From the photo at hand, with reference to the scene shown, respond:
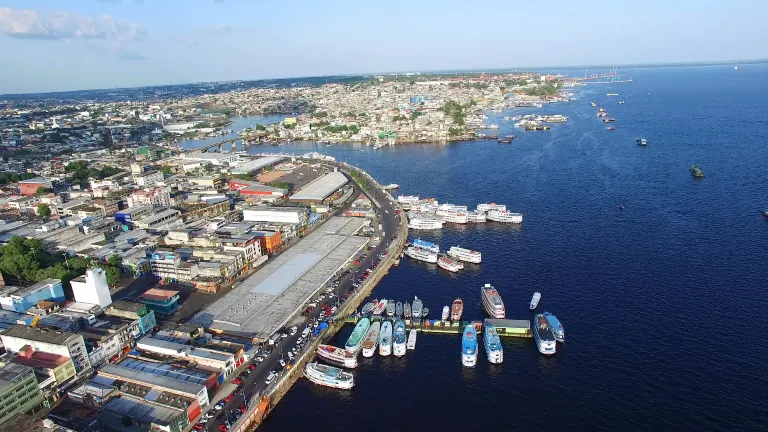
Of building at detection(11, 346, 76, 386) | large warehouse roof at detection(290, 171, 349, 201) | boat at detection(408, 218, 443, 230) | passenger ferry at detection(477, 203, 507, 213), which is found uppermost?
large warehouse roof at detection(290, 171, 349, 201)

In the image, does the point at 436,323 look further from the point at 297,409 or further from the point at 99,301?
the point at 99,301

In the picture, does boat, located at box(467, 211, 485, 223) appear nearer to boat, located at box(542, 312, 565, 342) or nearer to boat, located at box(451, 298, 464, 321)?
boat, located at box(451, 298, 464, 321)

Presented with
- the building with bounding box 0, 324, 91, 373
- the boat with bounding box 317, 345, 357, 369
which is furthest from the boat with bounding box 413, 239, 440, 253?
the building with bounding box 0, 324, 91, 373

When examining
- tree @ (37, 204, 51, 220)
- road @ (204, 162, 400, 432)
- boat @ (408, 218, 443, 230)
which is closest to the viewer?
road @ (204, 162, 400, 432)

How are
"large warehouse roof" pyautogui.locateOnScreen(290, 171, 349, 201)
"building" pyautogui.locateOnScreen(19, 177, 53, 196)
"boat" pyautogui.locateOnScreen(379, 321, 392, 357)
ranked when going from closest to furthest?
1. "boat" pyautogui.locateOnScreen(379, 321, 392, 357)
2. "large warehouse roof" pyautogui.locateOnScreen(290, 171, 349, 201)
3. "building" pyautogui.locateOnScreen(19, 177, 53, 196)

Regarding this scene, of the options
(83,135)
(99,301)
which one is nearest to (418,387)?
(99,301)

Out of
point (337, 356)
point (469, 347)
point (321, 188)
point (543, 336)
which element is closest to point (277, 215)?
point (321, 188)

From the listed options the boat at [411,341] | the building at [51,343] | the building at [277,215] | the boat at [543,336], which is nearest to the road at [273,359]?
the boat at [411,341]
